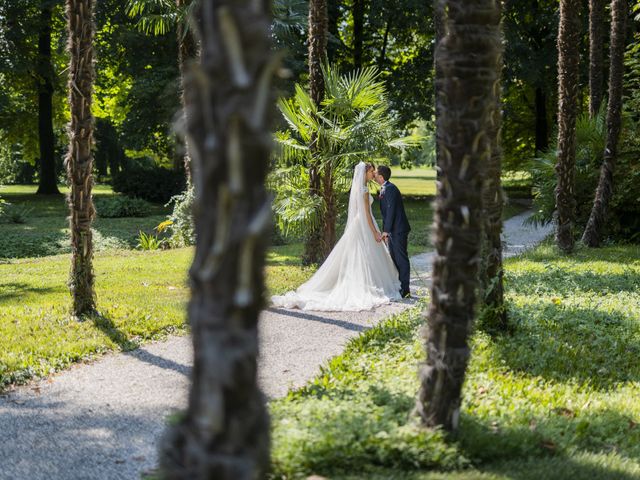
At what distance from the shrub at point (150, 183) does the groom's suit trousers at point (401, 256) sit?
859 inches

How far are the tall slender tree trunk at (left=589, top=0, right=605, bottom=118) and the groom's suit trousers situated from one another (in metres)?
9.25

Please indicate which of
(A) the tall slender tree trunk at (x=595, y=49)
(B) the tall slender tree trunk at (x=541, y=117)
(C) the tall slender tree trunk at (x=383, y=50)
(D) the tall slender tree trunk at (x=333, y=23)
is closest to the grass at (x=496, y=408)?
(A) the tall slender tree trunk at (x=595, y=49)

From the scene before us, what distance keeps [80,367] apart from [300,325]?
2.91 metres

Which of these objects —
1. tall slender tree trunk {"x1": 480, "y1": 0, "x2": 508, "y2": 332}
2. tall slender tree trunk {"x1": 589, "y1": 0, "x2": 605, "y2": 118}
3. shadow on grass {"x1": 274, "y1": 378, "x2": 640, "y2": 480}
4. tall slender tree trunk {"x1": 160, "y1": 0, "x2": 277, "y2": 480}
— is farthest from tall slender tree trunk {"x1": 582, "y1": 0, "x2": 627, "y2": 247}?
tall slender tree trunk {"x1": 160, "y1": 0, "x2": 277, "y2": 480}

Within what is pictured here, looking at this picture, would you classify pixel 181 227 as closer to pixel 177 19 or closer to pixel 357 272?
pixel 177 19

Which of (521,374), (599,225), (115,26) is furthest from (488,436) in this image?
(115,26)

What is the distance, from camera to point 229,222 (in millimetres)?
2232

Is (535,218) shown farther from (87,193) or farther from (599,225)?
(87,193)

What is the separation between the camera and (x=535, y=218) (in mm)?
18438

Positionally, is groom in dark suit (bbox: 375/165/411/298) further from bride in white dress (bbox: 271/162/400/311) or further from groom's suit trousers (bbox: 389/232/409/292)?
bride in white dress (bbox: 271/162/400/311)

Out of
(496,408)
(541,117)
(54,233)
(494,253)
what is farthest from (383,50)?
(496,408)

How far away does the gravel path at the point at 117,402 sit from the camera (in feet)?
16.2

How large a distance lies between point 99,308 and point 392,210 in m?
4.57

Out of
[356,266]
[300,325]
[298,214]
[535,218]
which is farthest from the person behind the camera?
[535,218]
